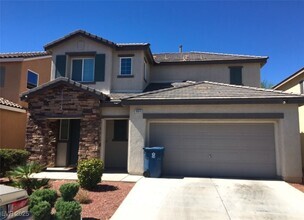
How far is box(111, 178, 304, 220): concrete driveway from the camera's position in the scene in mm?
7207

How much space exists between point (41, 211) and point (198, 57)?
16.5m

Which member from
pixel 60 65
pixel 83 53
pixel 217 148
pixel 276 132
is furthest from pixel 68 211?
pixel 60 65

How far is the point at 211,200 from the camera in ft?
27.6

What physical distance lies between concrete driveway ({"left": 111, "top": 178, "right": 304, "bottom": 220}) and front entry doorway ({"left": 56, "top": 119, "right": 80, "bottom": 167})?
6355 mm

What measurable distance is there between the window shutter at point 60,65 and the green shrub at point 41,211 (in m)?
12.2

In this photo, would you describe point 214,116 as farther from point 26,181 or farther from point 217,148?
point 26,181

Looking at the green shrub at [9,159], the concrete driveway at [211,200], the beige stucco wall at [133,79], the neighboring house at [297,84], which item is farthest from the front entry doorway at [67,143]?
the neighboring house at [297,84]

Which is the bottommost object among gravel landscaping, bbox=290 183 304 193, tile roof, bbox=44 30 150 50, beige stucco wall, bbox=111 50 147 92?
gravel landscaping, bbox=290 183 304 193

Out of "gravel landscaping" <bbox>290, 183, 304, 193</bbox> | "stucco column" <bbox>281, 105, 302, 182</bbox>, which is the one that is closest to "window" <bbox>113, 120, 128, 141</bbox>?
"stucco column" <bbox>281, 105, 302, 182</bbox>

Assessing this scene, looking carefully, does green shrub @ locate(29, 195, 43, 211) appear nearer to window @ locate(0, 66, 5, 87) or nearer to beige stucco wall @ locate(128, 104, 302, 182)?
beige stucco wall @ locate(128, 104, 302, 182)

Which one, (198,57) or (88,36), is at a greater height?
(88,36)

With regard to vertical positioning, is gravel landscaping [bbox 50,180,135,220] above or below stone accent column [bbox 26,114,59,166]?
below

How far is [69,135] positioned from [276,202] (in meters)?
11.6

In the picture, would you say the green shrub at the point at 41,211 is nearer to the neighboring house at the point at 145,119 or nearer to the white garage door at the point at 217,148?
the neighboring house at the point at 145,119
